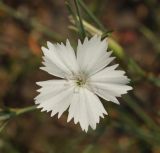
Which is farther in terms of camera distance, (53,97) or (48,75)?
(48,75)

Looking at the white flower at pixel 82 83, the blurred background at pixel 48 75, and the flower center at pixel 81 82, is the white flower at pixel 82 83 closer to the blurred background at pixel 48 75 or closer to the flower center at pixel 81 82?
the flower center at pixel 81 82

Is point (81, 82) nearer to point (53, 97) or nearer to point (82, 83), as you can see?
point (82, 83)

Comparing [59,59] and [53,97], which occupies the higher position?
[59,59]

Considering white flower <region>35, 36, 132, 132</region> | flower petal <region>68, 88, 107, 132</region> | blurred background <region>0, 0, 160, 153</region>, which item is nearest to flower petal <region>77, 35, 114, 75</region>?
white flower <region>35, 36, 132, 132</region>

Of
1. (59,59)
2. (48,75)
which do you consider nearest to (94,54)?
(59,59)

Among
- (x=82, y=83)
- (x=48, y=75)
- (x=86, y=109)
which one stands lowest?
(x=86, y=109)

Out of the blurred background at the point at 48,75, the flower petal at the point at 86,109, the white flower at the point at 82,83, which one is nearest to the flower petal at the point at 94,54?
the white flower at the point at 82,83

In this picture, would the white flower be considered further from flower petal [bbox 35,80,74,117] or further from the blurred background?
the blurred background

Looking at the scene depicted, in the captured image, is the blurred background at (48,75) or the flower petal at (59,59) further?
the blurred background at (48,75)
